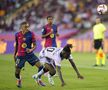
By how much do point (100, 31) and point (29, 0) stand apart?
55.1 ft

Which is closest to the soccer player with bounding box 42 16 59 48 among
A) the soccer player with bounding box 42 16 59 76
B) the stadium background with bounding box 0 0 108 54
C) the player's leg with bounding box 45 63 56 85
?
the soccer player with bounding box 42 16 59 76

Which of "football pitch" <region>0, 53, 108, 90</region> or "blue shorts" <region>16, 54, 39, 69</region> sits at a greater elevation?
"blue shorts" <region>16, 54, 39, 69</region>

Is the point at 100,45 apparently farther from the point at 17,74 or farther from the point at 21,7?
the point at 21,7

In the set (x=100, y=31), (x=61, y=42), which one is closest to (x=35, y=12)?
(x=61, y=42)

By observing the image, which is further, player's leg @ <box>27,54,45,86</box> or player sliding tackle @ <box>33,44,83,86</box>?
player's leg @ <box>27,54,45,86</box>

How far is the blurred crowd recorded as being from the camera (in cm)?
3741

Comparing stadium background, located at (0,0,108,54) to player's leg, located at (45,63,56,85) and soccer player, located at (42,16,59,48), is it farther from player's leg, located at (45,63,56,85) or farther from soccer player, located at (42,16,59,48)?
player's leg, located at (45,63,56,85)

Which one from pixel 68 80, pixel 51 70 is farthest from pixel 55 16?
pixel 51 70

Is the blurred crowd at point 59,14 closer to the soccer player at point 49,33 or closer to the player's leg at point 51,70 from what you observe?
the soccer player at point 49,33

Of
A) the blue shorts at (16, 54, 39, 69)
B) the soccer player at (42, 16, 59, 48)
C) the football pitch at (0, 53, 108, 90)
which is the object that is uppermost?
the soccer player at (42, 16, 59, 48)

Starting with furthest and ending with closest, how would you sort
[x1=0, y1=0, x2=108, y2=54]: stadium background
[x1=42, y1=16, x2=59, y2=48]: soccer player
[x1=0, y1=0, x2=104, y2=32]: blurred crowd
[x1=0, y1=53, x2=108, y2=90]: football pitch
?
1. [x1=0, y1=0, x2=104, y2=32]: blurred crowd
2. [x1=0, y1=0, x2=108, y2=54]: stadium background
3. [x1=42, y1=16, x2=59, y2=48]: soccer player
4. [x1=0, y1=53, x2=108, y2=90]: football pitch

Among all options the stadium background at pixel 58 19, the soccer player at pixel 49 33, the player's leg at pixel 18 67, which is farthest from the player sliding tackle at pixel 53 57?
the stadium background at pixel 58 19

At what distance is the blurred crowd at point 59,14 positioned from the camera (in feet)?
123

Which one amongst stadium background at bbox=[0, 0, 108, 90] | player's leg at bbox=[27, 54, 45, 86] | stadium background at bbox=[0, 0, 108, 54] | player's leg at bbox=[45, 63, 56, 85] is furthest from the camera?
stadium background at bbox=[0, 0, 108, 54]
